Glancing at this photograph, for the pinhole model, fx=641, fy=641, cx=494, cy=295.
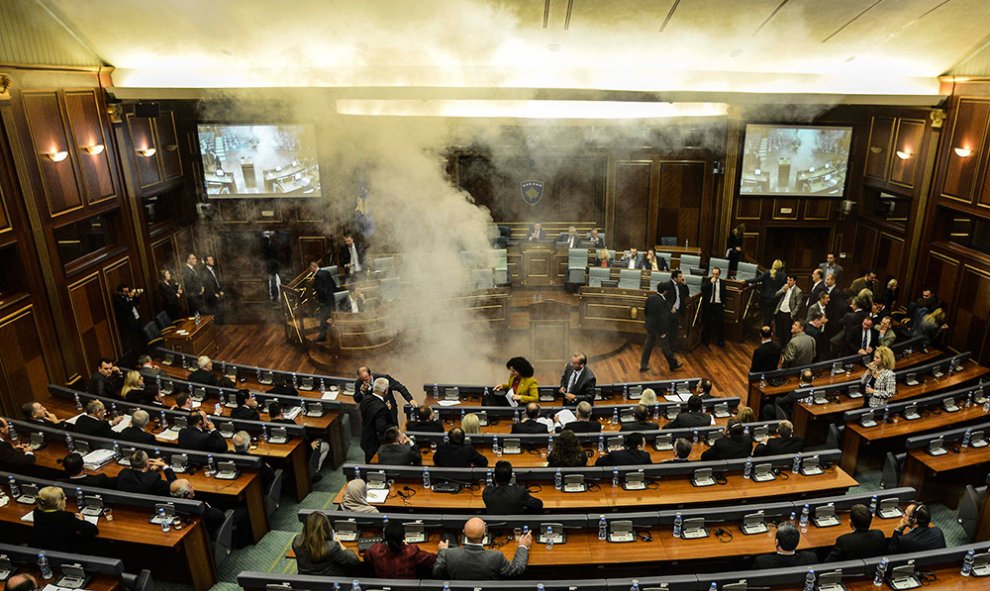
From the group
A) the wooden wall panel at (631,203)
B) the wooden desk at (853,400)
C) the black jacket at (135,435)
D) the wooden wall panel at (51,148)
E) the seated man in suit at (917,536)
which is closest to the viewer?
the seated man in suit at (917,536)

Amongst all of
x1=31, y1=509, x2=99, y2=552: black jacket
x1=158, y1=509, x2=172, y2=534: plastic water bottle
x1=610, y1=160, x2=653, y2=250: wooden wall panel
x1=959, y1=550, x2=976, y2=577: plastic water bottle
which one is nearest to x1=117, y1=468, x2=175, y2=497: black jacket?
x1=158, y1=509, x2=172, y2=534: plastic water bottle

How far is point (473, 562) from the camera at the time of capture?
4.61 m

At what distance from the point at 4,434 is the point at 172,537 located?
2924 millimetres

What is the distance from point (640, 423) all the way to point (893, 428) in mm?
2913

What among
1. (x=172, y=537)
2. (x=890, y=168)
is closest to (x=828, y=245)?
(x=890, y=168)

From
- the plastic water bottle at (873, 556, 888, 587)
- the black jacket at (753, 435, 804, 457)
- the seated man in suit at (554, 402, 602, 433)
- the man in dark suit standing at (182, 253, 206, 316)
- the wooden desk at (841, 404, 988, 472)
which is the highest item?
the man in dark suit standing at (182, 253, 206, 316)

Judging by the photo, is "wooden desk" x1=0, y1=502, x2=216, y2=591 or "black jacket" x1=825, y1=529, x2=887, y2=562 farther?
"wooden desk" x1=0, y1=502, x2=216, y2=591

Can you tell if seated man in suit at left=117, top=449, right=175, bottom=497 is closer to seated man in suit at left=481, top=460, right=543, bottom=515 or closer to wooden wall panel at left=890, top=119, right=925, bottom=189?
seated man in suit at left=481, top=460, right=543, bottom=515

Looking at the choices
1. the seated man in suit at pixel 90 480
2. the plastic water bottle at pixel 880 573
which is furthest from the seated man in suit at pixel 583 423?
the seated man in suit at pixel 90 480

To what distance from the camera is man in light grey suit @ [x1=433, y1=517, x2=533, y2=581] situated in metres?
4.61

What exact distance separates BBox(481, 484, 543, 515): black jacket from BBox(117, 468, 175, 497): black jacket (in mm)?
3036

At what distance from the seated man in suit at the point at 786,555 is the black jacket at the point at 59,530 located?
530cm

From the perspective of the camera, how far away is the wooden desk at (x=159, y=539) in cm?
538

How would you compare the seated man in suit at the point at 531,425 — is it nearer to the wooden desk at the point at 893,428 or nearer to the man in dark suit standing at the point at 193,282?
the wooden desk at the point at 893,428
